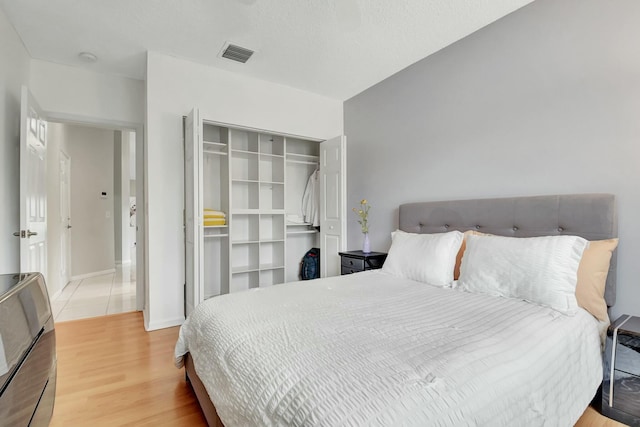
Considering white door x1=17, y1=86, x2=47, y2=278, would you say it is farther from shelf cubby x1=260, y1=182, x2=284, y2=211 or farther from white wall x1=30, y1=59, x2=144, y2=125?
shelf cubby x1=260, y1=182, x2=284, y2=211

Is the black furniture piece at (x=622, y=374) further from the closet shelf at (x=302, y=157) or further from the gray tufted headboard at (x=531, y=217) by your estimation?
the closet shelf at (x=302, y=157)

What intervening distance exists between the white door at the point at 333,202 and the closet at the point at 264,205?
0.04ft

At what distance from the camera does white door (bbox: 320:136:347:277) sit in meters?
3.53

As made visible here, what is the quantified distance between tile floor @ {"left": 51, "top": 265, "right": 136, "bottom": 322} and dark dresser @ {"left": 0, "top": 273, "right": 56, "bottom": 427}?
8.62ft

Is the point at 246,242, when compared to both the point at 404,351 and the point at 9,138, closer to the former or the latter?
the point at 9,138

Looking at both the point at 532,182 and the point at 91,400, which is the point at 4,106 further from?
the point at 532,182

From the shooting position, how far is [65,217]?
473cm

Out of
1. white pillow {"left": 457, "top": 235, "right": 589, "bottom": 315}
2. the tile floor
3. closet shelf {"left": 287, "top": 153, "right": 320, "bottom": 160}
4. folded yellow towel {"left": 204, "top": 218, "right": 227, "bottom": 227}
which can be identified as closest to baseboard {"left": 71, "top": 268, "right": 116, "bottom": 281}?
the tile floor

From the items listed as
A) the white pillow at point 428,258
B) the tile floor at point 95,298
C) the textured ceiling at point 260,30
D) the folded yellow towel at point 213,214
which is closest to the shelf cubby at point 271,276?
the folded yellow towel at point 213,214

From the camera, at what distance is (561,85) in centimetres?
202

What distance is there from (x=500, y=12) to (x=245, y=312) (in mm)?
2768

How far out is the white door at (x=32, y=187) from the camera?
2352 millimetres

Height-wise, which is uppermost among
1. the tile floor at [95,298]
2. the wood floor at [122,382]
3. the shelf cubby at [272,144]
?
the shelf cubby at [272,144]

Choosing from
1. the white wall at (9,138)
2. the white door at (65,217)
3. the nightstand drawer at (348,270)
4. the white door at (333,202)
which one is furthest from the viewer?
the white door at (65,217)
